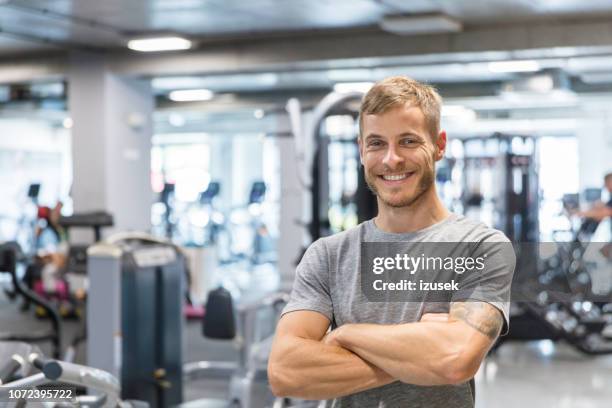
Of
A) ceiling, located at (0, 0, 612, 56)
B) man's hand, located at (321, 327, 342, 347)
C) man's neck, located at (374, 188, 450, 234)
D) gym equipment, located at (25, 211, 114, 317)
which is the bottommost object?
gym equipment, located at (25, 211, 114, 317)

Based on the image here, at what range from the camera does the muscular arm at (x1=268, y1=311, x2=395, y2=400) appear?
1.49 m

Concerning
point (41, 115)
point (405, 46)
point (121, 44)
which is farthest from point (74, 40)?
point (41, 115)

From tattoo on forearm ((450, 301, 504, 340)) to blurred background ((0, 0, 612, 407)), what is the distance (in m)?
0.16

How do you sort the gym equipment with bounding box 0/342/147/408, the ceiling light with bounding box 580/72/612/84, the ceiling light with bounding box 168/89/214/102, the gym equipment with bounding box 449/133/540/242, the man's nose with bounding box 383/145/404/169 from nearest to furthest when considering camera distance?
1. the man's nose with bounding box 383/145/404/169
2. the gym equipment with bounding box 0/342/147/408
3. the gym equipment with bounding box 449/133/540/242
4. the ceiling light with bounding box 580/72/612/84
5. the ceiling light with bounding box 168/89/214/102

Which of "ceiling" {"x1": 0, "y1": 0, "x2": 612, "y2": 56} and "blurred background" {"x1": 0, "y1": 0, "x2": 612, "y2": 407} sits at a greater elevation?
"ceiling" {"x1": 0, "y1": 0, "x2": 612, "y2": 56}

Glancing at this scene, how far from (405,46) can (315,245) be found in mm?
7975

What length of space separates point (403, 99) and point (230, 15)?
7174mm

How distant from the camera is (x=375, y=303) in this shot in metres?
1.52

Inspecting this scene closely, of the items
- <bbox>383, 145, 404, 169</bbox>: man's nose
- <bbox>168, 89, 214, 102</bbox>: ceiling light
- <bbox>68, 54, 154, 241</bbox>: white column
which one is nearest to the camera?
<bbox>383, 145, 404, 169</bbox>: man's nose

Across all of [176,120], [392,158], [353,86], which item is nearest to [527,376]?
[392,158]

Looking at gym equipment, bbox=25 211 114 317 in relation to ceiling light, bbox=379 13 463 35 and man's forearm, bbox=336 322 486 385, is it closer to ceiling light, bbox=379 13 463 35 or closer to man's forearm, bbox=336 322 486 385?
ceiling light, bbox=379 13 463 35

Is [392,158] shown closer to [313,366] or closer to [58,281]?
[313,366]

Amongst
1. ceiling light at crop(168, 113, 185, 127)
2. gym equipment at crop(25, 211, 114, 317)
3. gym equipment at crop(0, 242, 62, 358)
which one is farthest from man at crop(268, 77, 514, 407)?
ceiling light at crop(168, 113, 185, 127)

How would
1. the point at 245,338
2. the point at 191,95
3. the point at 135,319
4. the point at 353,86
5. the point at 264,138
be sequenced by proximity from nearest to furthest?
the point at 135,319, the point at 245,338, the point at 264,138, the point at 353,86, the point at 191,95
